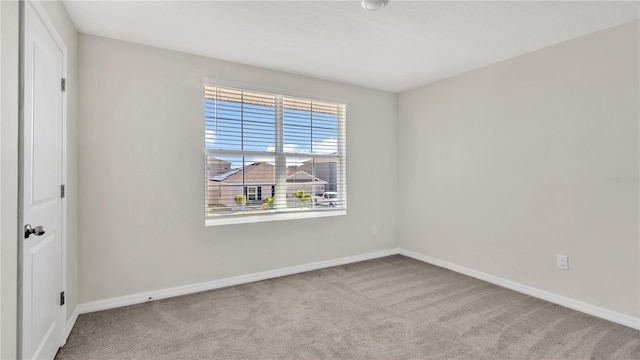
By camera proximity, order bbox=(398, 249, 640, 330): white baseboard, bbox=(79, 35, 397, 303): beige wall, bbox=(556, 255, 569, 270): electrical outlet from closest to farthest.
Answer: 1. bbox=(398, 249, 640, 330): white baseboard
2. bbox=(79, 35, 397, 303): beige wall
3. bbox=(556, 255, 569, 270): electrical outlet

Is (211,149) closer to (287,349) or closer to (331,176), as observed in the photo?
(331,176)

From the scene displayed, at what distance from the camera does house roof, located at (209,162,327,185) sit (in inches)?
131


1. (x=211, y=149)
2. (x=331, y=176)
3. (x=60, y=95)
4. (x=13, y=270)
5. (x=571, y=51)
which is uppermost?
(x=571, y=51)

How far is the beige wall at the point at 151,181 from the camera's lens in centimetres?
267

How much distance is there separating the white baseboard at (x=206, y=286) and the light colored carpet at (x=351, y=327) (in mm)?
89

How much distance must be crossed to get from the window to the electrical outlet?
7.42 feet

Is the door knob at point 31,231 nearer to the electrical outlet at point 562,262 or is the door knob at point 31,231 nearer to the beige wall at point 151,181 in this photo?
the beige wall at point 151,181

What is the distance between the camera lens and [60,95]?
2.09 meters

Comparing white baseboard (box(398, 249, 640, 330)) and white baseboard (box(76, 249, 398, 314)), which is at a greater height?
white baseboard (box(76, 249, 398, 314))

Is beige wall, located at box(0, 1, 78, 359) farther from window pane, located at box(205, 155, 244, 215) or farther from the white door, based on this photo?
window pane, located at box(205, 155, 244, 215)

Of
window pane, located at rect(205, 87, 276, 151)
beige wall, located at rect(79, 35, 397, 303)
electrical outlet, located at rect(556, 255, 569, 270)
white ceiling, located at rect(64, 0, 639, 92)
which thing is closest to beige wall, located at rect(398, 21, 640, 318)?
electrical outlet, located at rect(556, 255, 569, 270)

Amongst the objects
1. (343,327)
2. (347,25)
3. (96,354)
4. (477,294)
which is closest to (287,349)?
(343,327)

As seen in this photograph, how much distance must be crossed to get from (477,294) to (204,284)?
8.82ft

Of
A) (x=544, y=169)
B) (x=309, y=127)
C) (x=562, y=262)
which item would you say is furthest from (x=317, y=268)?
(x=544, y=169)
